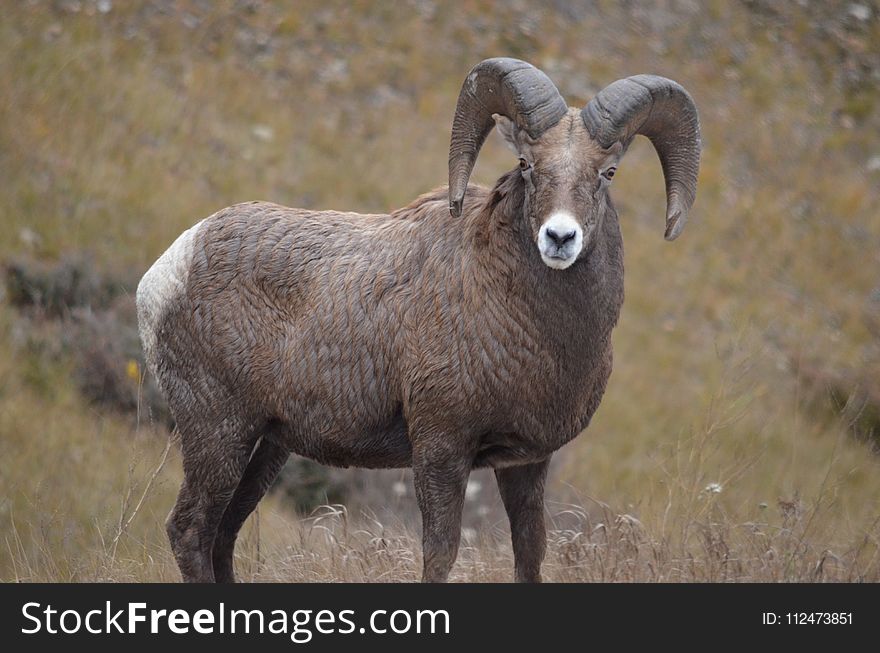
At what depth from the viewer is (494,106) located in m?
5.59

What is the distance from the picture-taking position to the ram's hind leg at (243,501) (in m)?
6.28

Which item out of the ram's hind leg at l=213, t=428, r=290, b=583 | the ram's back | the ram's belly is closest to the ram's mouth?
the ram's back

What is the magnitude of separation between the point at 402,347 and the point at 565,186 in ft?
3.67

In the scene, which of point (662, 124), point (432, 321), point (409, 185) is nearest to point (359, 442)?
point (432, 321)

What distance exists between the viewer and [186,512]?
6.05m

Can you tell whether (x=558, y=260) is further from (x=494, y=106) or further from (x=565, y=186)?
(x=494, y=106)

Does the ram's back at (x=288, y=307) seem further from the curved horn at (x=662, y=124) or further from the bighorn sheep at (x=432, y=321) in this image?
the curved horn at (x=662, y=124)

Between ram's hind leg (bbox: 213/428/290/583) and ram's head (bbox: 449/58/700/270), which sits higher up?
ram's head (bbox: 449/58/700/270)

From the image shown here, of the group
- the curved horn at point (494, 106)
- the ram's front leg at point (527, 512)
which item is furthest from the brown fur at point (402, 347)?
the curved horn at point (494, 106)

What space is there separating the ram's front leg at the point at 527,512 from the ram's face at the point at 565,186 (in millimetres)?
1189

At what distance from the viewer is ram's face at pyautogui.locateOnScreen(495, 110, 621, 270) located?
4867 mm

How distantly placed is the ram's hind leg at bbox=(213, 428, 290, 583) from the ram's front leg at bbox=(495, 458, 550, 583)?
4.15 feet

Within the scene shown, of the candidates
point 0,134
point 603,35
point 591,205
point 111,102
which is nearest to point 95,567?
point 591,205

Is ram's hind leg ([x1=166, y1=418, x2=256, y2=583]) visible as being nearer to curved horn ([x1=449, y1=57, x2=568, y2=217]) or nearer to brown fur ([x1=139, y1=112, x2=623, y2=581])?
brown fur ([x1=139, y1=112, x2=623, y2=581])
